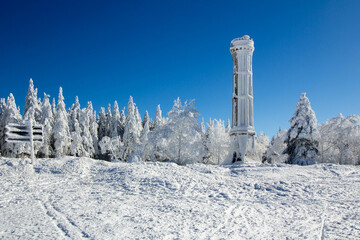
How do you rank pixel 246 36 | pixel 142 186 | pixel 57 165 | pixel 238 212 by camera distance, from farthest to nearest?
pixel 246 36 → pixel 57 165 → pixel 142 186 → pixel 238 212

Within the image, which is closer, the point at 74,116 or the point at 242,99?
the point at 242,99

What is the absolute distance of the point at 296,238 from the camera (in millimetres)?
7102

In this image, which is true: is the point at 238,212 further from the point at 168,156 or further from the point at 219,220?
the point at 168,156

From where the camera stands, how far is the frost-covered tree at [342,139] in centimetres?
3450

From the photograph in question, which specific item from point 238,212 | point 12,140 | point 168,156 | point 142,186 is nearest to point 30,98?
point 168,156

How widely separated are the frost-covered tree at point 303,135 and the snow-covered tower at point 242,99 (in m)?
8.81

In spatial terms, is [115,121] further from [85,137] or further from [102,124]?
[85,137]

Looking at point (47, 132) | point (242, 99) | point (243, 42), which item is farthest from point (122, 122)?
point (243, 42)

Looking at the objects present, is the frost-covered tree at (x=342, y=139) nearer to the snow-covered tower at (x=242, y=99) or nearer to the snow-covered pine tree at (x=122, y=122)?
the snow-covered tower at (x=242, y=99)

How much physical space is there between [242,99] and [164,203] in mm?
15984

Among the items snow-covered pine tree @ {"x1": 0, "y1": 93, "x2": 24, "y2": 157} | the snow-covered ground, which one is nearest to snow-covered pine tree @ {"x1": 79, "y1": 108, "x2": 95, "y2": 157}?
snow-covered pine tree @ {"x1": 0, "y1": 93, "x2": 24, "y2": 157}

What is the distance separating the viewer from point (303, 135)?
29703 mm

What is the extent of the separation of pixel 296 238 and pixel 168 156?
81.7ft

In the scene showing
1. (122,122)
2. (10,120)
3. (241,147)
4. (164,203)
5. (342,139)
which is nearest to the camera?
(164,203)
